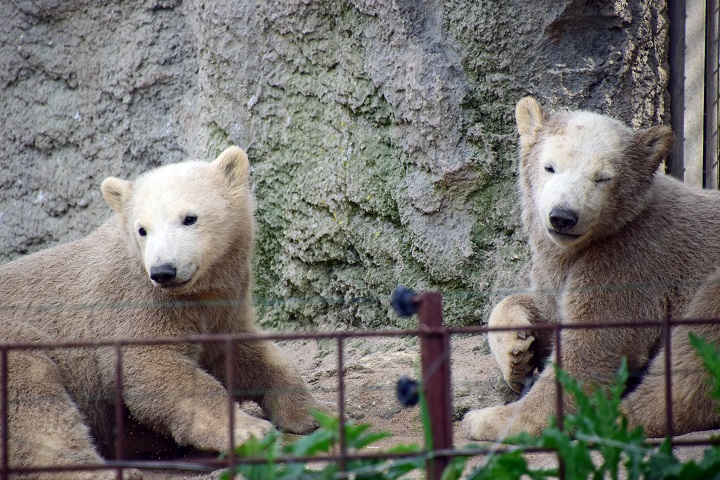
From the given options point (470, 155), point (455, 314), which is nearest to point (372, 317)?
point (455, 314)

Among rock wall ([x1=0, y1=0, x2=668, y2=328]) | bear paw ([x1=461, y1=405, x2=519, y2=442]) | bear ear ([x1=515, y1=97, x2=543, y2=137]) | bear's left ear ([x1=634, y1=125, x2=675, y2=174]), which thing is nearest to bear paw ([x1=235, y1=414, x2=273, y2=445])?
bear paw ([x1=461, y1=405, x2=519, y2=442])

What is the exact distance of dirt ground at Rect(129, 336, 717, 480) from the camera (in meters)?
6.12

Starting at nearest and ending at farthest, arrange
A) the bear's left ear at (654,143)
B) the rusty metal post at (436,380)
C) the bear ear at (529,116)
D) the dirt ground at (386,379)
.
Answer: the rusty metal post at (436,380)
the bear's left ear at (654,143)
the bear ear at (529,116)
the dirt ground at (386,379)

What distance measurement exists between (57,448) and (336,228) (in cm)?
321

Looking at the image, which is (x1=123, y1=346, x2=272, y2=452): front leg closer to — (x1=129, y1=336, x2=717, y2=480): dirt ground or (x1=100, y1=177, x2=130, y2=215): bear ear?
(x1=129, y1=336, x2=717, y2=480): dirt ground

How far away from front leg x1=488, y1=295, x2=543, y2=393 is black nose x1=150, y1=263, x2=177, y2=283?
204 centimetres

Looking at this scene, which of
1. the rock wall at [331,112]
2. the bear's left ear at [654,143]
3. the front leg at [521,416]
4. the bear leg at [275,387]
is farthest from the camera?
the rock wall at [331,112]

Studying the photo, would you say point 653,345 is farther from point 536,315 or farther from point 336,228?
point 336,228

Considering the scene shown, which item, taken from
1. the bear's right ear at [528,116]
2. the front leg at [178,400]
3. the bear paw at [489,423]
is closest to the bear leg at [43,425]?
the front leg at [178,400]

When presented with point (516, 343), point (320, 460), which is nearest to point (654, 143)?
point (516, 343)

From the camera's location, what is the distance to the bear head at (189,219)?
5.46 m

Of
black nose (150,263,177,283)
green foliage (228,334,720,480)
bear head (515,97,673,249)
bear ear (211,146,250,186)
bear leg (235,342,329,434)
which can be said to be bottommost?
green foliage (228,334,720,480)

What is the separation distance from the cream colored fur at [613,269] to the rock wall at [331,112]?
4.10ft

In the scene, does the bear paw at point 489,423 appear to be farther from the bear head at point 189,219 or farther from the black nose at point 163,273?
the black nose at point 163,273
